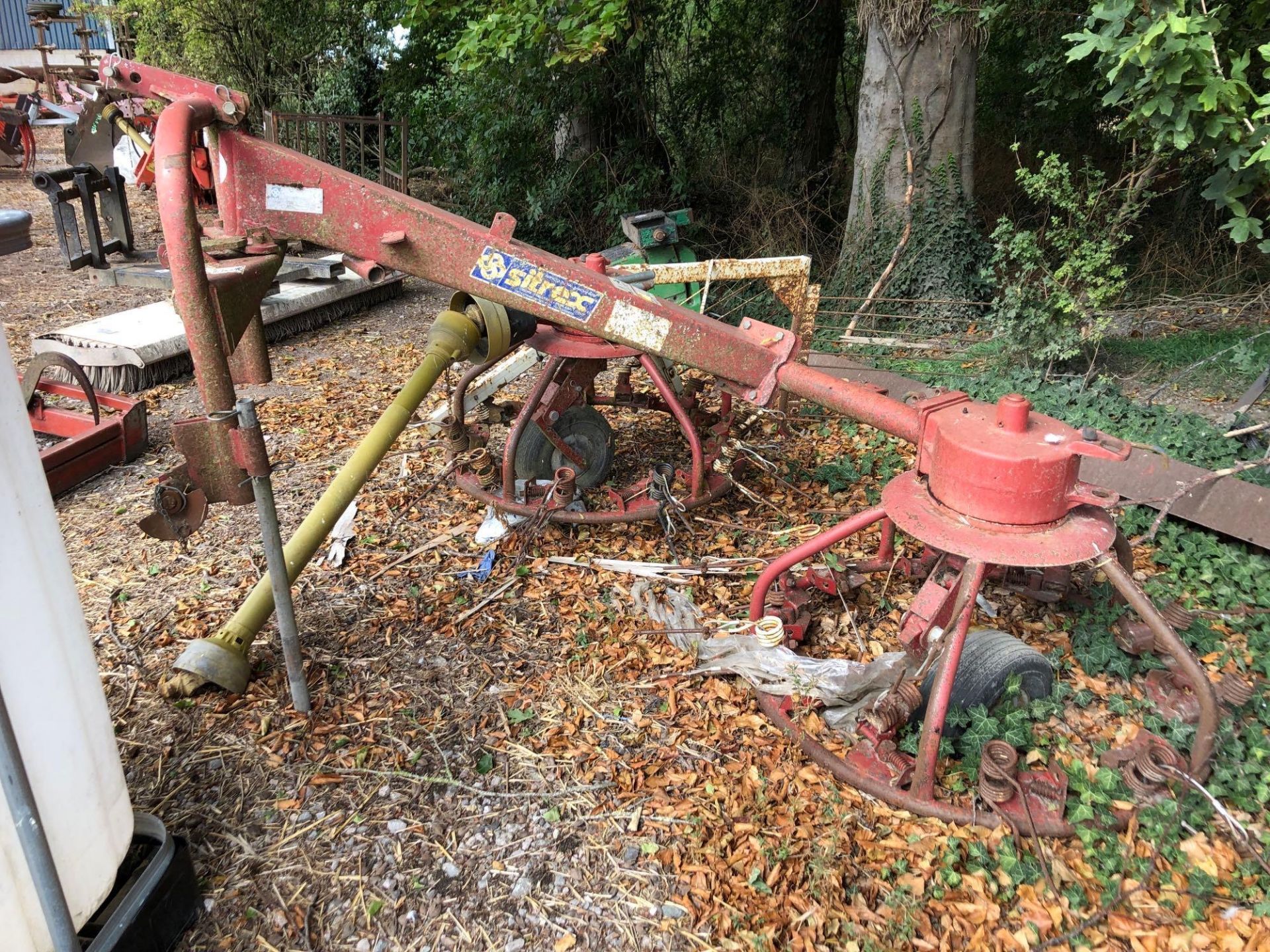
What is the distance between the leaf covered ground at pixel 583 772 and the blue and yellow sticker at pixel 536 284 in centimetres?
139

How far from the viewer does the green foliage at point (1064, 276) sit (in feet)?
18.0

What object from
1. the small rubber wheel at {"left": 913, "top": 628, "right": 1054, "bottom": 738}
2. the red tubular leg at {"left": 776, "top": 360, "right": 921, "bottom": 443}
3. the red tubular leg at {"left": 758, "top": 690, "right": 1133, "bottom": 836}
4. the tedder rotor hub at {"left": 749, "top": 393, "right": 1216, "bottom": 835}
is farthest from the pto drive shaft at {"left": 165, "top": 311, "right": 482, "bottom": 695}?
the small rubber wheel at {"left": 913, "top": 628, "right": 1054, "bottom": 738}

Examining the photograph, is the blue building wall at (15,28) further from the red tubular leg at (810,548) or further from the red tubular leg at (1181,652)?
the red tubular leg at (1181,652)

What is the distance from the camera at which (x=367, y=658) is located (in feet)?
10.3

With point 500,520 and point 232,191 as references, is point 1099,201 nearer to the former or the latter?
point 500,520

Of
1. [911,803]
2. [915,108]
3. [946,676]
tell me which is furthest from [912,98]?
[911,803]

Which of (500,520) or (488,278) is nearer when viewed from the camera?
(488,278)

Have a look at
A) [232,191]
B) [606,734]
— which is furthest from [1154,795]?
[232,191]

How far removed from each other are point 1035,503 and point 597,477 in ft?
7.70

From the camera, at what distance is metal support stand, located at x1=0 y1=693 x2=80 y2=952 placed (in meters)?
1.54

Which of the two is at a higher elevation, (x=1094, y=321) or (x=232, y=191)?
(x=232, y=191)

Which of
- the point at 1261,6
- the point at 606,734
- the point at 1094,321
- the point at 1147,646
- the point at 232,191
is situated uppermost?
the point at 1261,6

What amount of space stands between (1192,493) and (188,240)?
4175mm

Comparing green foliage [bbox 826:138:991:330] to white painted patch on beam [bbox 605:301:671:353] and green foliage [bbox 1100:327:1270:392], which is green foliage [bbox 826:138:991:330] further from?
white painted patch on beam [bbox 605:301:671:353]
